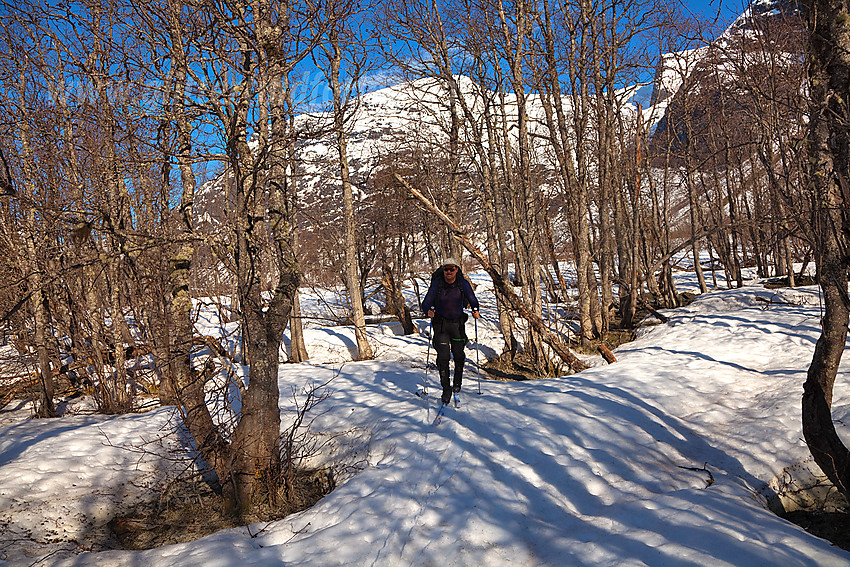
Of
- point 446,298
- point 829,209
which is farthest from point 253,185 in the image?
point 829,209

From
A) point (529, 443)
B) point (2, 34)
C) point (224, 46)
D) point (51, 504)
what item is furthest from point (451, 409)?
point (2, 34)

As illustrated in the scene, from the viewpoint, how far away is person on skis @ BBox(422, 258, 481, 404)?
21.8ft

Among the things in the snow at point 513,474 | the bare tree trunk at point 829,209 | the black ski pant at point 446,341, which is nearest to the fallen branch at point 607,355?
the snow at point 513,474

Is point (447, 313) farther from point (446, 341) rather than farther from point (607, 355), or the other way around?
point (607, 355)

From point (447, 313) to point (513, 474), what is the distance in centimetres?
243

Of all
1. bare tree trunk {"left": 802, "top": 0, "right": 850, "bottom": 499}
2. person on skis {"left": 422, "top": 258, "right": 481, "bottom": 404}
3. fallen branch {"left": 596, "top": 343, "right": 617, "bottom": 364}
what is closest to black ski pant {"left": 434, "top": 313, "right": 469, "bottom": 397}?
person on skis {"left": 422, "top": 258, "right": 481, "bottom": 404}

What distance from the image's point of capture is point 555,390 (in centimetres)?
732

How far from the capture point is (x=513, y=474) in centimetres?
486

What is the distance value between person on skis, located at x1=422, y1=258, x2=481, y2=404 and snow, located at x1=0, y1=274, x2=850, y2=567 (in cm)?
70

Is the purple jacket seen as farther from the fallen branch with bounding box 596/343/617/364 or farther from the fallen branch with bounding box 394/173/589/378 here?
the fallen branch with bounding box 596/343/617/364

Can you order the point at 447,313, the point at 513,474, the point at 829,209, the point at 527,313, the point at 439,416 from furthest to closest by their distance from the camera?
1. the point at 527,313
2. the point at 447,313
3. the point at 439,416
4. the point at 513,474
5. the point at 829,209

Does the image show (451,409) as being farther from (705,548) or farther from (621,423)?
(705,548)

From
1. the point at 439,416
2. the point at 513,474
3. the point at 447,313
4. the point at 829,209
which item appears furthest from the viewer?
the point at 447,313

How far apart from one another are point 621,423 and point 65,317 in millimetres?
10747
